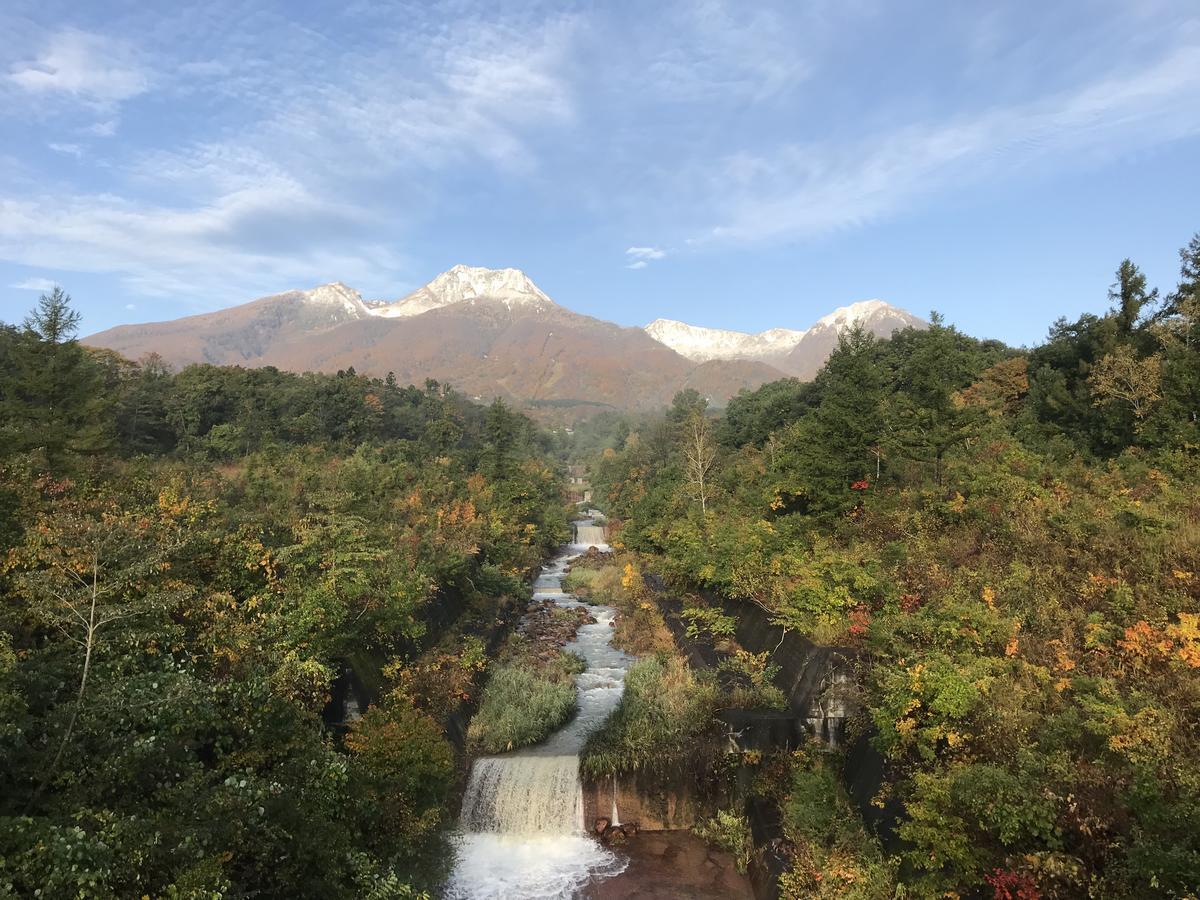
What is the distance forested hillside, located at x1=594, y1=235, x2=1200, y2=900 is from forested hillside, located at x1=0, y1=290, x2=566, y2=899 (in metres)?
7.93

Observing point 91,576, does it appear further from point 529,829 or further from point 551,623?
point 551,623

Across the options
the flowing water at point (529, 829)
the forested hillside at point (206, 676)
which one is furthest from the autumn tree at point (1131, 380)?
the forested hillside at point (206, 676)

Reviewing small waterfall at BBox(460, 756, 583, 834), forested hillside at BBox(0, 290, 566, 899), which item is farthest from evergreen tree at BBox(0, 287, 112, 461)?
small waterfall at BBox(460, 756, 583, 834)

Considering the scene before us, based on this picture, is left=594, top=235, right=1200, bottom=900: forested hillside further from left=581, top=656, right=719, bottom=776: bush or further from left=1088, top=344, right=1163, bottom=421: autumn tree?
left=581, top=656, right=719, bottom=776: bush

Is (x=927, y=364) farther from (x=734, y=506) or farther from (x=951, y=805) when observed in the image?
(x=951, y=805)

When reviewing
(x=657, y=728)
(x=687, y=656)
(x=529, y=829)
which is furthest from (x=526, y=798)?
(x=687, y=656)

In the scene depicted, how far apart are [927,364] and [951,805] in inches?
750

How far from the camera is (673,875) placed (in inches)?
516

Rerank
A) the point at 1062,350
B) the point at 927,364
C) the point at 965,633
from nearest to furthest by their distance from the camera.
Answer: the point at 965,633, the point at 927,364, the point at 1062,350

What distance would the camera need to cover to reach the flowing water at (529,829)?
13.0m

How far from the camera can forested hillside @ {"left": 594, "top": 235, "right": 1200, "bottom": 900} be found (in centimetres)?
813

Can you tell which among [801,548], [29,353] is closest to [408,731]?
[801,548]

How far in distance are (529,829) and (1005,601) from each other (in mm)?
11831

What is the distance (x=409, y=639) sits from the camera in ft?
61.2
